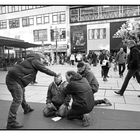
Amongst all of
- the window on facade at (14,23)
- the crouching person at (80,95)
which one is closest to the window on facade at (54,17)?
the window on facade at (14,23)

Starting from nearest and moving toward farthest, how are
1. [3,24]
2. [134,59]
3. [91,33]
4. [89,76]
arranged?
[89,76]
[134,59]
[91,33]
[3,24]

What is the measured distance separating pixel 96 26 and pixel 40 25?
1176 cm

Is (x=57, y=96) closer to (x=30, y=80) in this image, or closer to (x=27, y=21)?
(x=30, y=80)

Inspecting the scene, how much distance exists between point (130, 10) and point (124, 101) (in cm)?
2458

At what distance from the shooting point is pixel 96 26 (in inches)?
1208

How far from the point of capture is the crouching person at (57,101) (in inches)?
152

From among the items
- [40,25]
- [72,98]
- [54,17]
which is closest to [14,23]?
[40,25]

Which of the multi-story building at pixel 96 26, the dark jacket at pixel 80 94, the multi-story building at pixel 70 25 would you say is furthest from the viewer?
the multi-story building at pixel 70 25

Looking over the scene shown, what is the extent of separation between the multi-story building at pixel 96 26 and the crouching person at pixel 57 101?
2565cm

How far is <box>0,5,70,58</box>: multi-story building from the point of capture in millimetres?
33688

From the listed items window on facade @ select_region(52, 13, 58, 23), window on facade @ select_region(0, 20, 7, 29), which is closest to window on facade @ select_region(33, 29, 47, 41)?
window on facade @ select_region(52, 13, 58, 23)

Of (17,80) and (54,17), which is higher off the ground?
(54,17)

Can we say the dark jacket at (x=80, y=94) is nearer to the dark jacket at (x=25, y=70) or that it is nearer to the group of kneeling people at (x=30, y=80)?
the group of kneeling people at (x=30, y=80)
